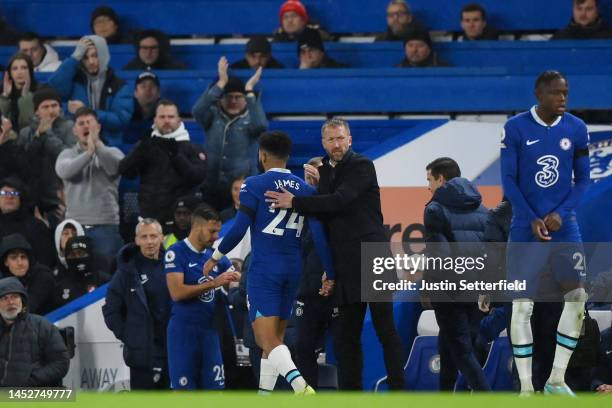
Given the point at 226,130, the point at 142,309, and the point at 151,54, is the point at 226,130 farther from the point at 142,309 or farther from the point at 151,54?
the point at 142,309

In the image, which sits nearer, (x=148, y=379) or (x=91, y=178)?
(x=148, y=379)

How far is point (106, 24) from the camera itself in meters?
16.0

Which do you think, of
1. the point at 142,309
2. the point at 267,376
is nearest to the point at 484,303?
the point at 267,376

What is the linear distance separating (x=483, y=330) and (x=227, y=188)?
12.6 feet

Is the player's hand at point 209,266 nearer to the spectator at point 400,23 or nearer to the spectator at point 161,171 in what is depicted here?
the spectator at point 161,171

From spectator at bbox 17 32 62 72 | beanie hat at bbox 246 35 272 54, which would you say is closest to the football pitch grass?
beanie hat at bbox 246 35 272 54

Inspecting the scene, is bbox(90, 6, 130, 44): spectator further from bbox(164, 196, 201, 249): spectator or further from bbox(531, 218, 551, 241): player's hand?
bbox(531, 218, 551, 241): player's hand

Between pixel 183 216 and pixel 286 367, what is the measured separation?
3.43 m

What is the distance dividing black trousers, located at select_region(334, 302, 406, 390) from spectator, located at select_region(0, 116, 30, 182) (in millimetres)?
5152

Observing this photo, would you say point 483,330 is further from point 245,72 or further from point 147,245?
point 245,72

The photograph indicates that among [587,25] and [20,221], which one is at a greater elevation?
[587,25]

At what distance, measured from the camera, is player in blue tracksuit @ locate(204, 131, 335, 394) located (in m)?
9.65

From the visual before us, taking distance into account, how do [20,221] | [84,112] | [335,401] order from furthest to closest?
[84,112] < [20,221] < [335,401]

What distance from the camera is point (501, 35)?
627 inches
